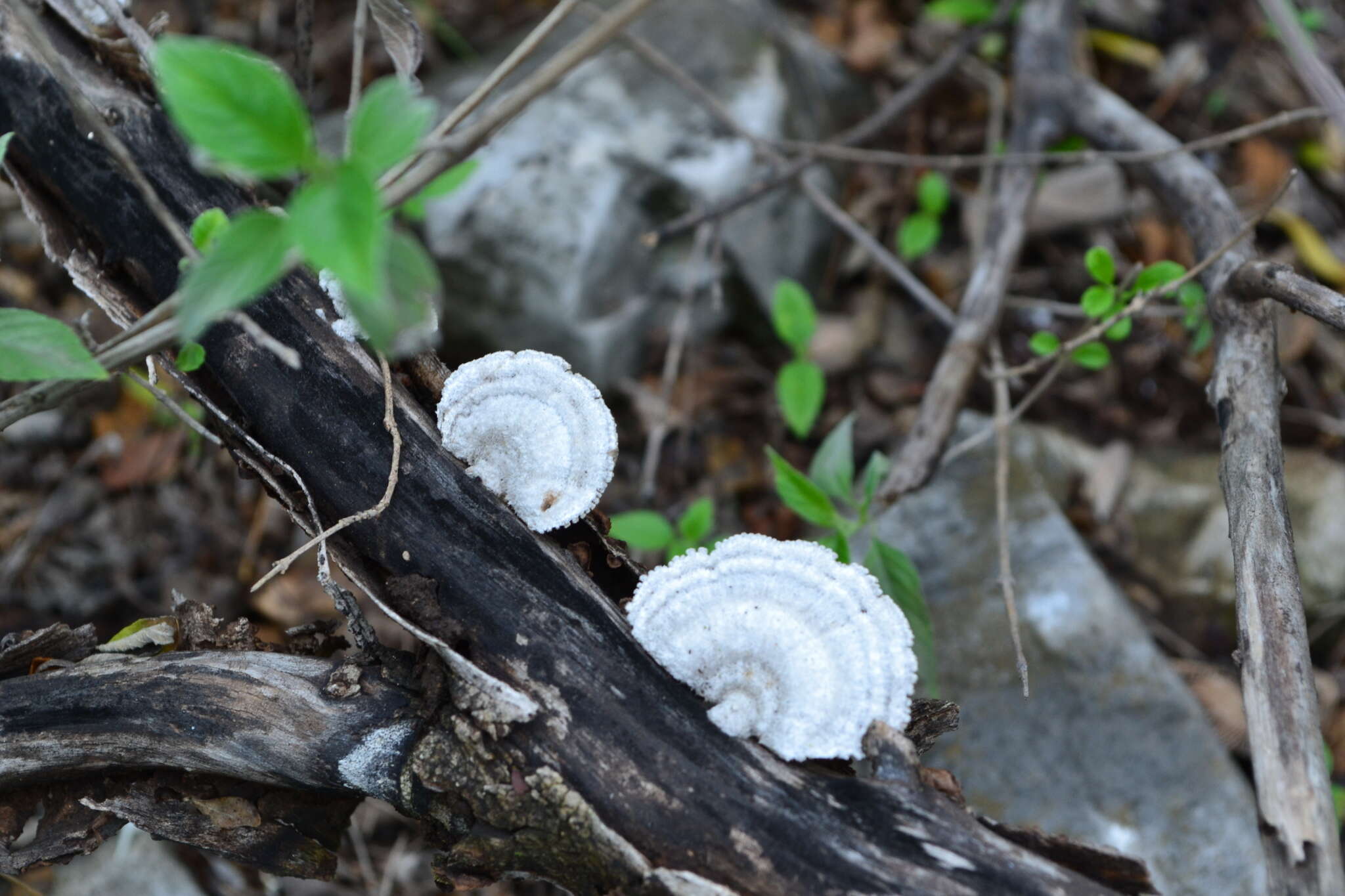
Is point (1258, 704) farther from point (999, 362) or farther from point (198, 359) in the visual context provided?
point (198, 359)

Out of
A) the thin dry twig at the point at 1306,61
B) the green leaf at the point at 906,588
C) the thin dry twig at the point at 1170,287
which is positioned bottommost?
the green leaf at the point at 906,588

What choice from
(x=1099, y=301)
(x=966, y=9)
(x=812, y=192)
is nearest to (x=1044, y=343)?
(x=1099, y=301)

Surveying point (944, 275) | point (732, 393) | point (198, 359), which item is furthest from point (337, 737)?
point (944, 275)

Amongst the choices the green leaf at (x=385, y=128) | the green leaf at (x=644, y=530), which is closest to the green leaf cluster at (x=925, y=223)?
the green leaf at (x=644, y=530)

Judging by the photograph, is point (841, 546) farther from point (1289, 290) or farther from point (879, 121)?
point (879, 121)

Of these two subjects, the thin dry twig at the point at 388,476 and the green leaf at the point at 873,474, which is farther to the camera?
the green leaf at the point at 873,474

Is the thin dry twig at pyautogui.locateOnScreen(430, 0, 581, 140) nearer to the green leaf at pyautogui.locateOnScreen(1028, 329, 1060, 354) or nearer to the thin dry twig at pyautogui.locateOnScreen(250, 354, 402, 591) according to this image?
the thin dry twig at pyautogui.locateOnScreen(250, 354, 402, 591)

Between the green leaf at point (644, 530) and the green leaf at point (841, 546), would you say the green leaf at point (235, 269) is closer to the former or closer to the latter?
the green leaf at point (841, 546)
